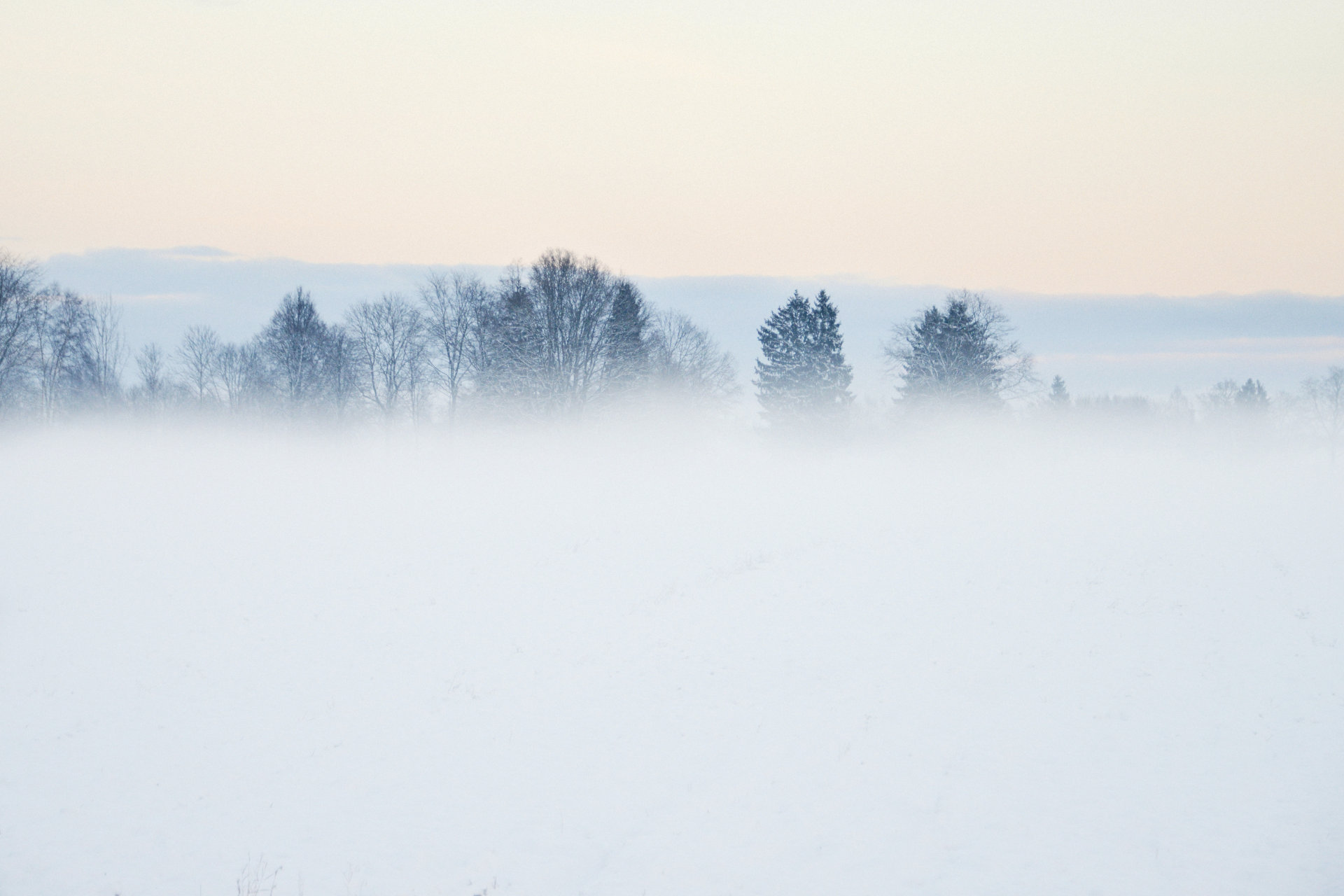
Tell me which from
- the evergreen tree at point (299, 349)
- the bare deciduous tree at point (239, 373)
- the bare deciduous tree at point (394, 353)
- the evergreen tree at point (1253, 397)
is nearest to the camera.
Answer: the evergreen tree at point (299, 349)

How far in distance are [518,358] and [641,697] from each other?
85.4ft

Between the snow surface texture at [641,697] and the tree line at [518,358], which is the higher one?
the tree line at [518,358]

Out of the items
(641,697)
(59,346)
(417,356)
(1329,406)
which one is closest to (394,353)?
(417,356)

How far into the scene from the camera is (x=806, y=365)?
43.9 metres

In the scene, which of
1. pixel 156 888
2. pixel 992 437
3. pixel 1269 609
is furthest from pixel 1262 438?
pixel 156 888

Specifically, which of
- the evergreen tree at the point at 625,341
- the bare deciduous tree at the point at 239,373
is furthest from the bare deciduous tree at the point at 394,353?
the evergreen tree at the point at 625,341

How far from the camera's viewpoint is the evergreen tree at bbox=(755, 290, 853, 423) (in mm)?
43938

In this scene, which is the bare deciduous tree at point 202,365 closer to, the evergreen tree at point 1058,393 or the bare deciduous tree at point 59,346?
the bare deciduous tree at point 59,346

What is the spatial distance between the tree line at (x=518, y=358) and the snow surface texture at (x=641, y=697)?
1265cm

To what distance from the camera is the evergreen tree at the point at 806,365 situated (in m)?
43.9

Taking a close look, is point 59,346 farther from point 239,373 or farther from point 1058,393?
point 1058,393

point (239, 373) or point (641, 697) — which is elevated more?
point (239, 373)

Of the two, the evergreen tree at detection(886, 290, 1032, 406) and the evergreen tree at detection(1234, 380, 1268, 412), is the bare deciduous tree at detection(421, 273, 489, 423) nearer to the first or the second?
the evergreen tree at detection(886, 290, 1032, 406)

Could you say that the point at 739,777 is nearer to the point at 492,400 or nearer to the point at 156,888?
the point at 156,888
